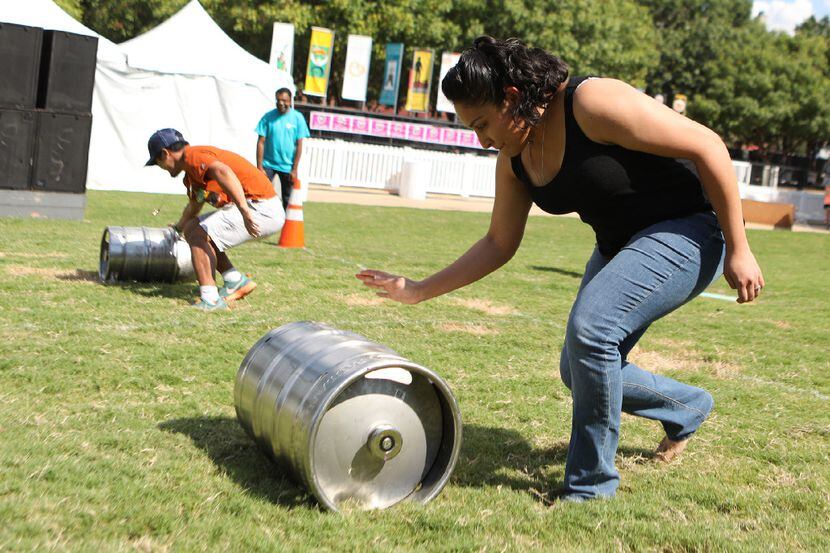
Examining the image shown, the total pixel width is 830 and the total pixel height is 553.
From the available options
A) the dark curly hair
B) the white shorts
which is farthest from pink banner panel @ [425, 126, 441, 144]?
the dark curly hair

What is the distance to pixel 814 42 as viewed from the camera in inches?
2589

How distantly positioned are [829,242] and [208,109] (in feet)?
45.8

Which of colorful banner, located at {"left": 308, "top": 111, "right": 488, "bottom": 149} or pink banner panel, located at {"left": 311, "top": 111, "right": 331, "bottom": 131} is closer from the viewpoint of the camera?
pink banner panel, located at {"left": 311, "top": 111, "right": 331, "bottom": 131}

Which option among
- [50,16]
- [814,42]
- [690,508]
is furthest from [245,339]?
[814,42]

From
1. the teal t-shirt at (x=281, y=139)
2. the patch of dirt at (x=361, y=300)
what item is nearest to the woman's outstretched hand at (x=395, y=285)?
the patch of dirt at (x=361, y=300)

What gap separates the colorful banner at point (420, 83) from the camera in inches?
1213

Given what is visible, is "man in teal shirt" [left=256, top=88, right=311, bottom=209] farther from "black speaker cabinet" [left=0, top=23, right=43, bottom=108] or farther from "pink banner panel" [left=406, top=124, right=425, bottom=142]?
"pink banner panel" [left=406, top=124, right=425, bottom=142]

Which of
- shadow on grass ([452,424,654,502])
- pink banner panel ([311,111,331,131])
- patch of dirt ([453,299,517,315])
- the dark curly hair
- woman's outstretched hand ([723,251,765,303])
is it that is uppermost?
pink banner panel ([311,111,331,131])

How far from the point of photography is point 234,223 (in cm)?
770

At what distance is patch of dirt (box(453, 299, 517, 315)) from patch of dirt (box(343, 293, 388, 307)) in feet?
2.46

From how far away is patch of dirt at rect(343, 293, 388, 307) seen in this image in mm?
8156

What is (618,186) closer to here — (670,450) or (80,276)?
(670,450)

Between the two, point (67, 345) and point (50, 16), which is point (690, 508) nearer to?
point (67, 345)

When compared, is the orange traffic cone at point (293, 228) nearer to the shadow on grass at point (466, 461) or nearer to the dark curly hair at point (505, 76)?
the shadow on grass at point (466, 461)
